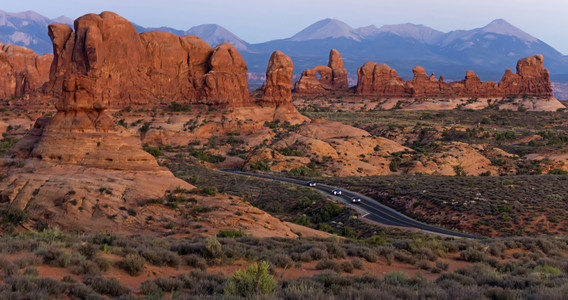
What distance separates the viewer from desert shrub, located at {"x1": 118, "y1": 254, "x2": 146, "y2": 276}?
45.0 feet

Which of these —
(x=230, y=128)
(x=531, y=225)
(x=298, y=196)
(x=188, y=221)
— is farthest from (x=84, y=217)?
(x=230, y=128)

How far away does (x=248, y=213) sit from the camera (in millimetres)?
27969

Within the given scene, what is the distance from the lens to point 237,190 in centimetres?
4703

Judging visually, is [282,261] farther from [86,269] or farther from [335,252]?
[86,269]

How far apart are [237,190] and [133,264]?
1308 inches

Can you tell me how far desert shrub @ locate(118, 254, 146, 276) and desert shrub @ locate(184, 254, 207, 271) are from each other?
1.51 m

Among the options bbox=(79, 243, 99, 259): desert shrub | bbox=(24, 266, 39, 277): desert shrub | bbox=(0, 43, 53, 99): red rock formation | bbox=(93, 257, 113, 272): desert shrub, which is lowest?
bbox=(79, 243, 99, 259): desert shrub

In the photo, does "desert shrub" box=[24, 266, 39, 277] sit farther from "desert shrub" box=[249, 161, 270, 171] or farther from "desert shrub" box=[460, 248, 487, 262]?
"desert shrub" box=[249, 161, 270, 171]

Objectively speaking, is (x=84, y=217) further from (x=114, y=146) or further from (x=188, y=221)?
(x=114, y=146)

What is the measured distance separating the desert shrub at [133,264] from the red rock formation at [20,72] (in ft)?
301

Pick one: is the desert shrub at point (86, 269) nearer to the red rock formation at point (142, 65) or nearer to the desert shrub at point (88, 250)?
the desert shrub at point (88, 250)

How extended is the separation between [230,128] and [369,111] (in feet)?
215

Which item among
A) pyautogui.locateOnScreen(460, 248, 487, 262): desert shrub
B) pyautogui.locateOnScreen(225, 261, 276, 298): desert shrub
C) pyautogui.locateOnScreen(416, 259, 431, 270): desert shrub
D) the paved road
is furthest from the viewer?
the paved road

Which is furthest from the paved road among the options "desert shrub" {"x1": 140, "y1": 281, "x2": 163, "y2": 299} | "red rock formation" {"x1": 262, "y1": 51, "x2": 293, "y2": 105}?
"red rock formation" {"x1": 262, "y1": 51, "x2": 293, "y2": 105}
